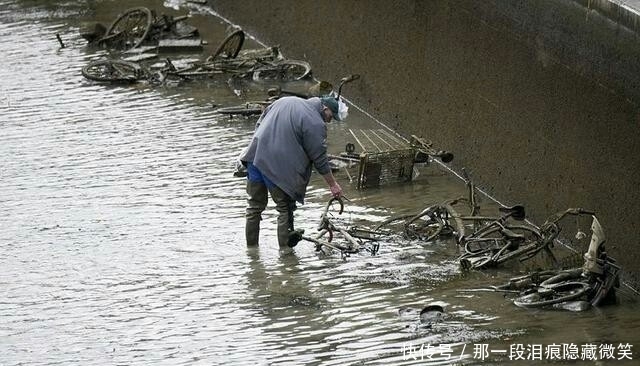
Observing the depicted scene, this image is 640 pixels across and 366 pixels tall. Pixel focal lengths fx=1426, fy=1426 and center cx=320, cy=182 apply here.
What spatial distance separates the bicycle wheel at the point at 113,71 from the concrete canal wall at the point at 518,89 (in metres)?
2.62

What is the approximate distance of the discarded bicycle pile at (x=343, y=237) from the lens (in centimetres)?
1304

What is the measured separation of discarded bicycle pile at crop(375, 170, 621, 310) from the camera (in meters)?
11.6

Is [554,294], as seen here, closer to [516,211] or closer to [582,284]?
[582,284]

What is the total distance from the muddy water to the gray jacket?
0.76 metres

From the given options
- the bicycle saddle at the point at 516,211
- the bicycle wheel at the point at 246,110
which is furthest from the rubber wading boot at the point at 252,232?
the bicycle wheel at the point at 246,110

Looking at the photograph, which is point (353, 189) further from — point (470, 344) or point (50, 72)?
point (50, 72)

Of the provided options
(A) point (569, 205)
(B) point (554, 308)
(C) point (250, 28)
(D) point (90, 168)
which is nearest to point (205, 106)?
(D) point (90, 168)

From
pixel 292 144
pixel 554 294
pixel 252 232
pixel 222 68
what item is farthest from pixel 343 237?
pixel 222 68

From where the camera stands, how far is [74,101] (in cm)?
1861

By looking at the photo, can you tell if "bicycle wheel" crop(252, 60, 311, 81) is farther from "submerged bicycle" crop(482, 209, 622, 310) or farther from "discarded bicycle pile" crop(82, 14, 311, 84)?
"submerged bicycle" crop(482, 209, 622, 310)

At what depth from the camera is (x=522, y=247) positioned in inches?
496

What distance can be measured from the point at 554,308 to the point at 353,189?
3.95 m

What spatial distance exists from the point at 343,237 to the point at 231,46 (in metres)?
7.23

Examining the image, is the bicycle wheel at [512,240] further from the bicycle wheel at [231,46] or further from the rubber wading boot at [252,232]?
the bicycle wheel at [231,46]
